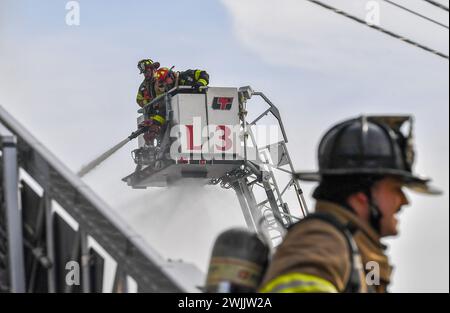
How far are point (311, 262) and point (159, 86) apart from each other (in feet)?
60.3

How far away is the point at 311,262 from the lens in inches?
143

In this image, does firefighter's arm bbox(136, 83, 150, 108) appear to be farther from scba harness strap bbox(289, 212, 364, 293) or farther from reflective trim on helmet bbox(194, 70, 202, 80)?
scba harness strap bbox(289, 212, 364, 293)

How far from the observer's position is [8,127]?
6.38 meters

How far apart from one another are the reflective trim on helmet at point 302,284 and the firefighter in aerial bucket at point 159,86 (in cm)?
1781

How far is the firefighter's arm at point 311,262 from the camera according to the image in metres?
3.62

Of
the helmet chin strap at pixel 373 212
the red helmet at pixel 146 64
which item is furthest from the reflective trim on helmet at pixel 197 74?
the helmet chin strap at pixel 373 212

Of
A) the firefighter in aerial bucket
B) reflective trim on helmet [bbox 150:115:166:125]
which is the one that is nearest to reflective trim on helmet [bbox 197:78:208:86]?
the firefighter in aerial bucket

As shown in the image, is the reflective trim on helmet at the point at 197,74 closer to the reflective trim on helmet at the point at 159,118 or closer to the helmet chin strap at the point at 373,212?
the reflective trim on helmet at the point at 159,118

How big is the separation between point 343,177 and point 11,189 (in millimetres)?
2598

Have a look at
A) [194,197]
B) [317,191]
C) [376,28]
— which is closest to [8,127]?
[317,191]

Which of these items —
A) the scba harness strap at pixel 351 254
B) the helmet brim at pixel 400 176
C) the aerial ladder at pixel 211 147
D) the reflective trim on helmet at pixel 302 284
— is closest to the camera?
the reflective trim on helmet at pixel 302 284

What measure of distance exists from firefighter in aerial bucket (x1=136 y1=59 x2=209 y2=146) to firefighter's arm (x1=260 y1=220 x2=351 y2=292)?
1771cm

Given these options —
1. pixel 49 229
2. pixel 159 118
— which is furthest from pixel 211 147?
pixel 49 229
